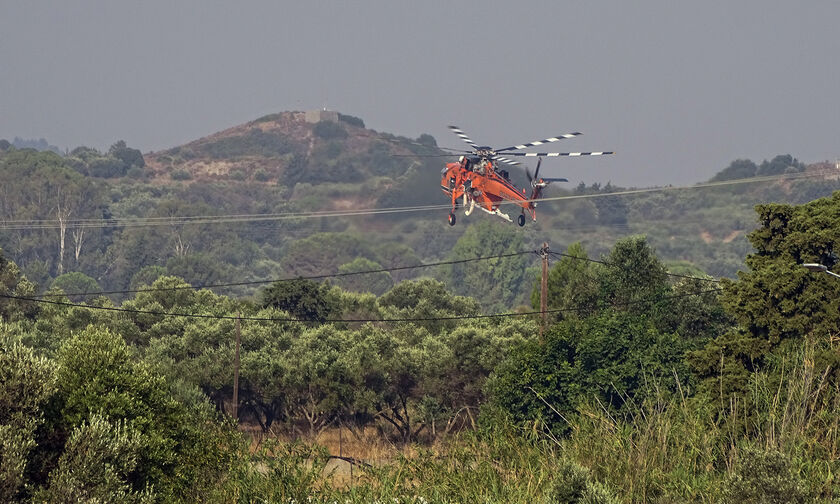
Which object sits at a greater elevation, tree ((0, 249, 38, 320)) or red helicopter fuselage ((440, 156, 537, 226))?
red helicopter fuselage ((440, 156, 537, 226))

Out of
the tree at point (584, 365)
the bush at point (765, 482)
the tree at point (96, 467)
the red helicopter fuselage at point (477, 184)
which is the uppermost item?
the red helicopter fuselage at point (477, 184)

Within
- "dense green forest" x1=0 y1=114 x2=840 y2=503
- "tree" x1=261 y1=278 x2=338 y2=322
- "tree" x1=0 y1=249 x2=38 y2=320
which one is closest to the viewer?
"dense green forest" x1=0 y1=114 x2=840 y2=503

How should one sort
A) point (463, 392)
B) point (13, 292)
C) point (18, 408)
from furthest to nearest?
point (13, 292) → point (463, 392) → point (18, 408)

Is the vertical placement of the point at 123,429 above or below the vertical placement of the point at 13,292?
above

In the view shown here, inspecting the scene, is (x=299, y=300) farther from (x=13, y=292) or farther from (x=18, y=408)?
(x=18, y=408)

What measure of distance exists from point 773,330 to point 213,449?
2541cm

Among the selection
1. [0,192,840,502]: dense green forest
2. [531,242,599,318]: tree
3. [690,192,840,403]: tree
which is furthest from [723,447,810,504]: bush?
[531,242,599,318]: tree

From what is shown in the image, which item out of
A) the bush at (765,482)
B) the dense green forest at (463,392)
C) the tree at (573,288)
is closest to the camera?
the bush at (765,482)

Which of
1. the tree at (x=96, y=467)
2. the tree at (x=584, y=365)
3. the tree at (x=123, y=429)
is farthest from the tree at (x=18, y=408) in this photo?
the tree at (x=584, y=365)

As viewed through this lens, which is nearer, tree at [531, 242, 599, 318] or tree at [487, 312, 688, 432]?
tree at [487, 312, 688, 432]

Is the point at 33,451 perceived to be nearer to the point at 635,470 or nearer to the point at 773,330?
the point at 635,470

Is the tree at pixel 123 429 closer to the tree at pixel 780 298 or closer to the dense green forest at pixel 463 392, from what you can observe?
the dense green forest at pixel 463 392

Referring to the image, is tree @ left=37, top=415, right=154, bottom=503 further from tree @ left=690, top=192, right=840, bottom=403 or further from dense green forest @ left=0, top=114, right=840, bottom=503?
tree @ left=690, top=192, right=840, bottom=403

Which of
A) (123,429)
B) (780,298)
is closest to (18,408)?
(123,429)
